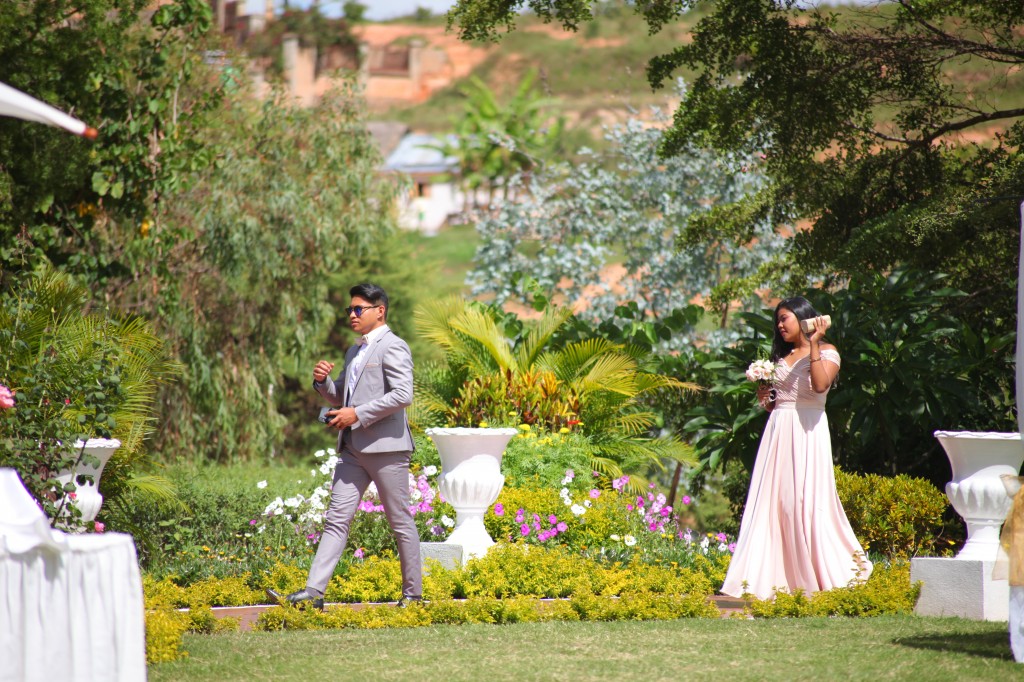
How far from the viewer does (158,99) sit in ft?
37.1

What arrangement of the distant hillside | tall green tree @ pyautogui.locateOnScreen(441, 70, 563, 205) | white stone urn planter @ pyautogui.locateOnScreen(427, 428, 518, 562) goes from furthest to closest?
1. the distant hillside
2. tall green tree @ pyautogui.locateOnScreen(441, 70, 563, 205)
3. white stone urn planter @ pyautogui.locateOnScreen(427, 428, 518, 562)

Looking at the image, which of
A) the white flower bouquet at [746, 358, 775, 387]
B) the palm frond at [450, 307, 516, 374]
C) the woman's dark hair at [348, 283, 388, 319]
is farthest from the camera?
the palm frond at [450, 307, 516, 374]

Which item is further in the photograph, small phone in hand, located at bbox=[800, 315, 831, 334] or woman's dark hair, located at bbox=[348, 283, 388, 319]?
small phone in hand, located at bbox=[800, 315, 831, 334]

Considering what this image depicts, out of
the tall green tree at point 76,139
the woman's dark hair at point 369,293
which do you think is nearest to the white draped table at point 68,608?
the woman's dark hair at point 369,293

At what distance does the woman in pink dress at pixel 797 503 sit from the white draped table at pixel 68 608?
13.3 ft

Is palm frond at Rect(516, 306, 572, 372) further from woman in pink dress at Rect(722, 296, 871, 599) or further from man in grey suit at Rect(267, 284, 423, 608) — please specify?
man in grey suit at Rect(267, 284, 423, 608)

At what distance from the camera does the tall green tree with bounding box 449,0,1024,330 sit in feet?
33.6

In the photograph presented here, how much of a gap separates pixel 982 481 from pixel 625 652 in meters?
2.55

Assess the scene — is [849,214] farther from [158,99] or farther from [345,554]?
[158,99]

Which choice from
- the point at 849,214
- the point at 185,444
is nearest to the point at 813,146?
the point at 849,214

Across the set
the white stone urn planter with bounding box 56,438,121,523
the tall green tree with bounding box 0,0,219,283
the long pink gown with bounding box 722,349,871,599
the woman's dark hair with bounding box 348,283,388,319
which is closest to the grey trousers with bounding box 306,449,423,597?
the woman's dark hair with bounding box 348,283,388,319

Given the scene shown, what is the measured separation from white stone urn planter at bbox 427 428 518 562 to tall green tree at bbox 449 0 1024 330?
A: 3820mm

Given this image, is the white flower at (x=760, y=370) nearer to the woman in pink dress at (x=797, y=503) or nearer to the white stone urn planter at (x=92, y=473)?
the woman in pink dress at (x=797, y=503)

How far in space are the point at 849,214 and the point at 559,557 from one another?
523 cm
